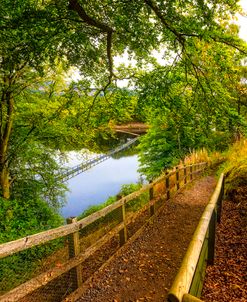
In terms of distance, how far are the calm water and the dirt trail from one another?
21878 millimetres

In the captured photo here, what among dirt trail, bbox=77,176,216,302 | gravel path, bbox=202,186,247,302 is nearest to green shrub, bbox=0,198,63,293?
dirt trail, bbox=77,176,216,302

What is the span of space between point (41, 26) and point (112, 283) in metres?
5.26

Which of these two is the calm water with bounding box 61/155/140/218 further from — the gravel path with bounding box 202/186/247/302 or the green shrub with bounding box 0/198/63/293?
the gravel path with bounding box 202/186/247/302

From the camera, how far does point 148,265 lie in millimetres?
5812

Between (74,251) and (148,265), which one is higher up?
(74,251)

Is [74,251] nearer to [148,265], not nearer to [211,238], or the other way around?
[148,265]

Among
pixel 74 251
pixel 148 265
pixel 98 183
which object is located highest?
pixel 74 251

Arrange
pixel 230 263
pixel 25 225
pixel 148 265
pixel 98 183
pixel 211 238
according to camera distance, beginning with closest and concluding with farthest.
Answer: pixel 211 238
pixel 230 263
pixel 148 265
pixel 25 225
pixel 98 183

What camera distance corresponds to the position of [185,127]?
725cm

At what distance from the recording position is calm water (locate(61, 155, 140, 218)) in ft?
117

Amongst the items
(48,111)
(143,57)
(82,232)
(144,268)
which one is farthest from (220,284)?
(48,111)

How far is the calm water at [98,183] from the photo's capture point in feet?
117

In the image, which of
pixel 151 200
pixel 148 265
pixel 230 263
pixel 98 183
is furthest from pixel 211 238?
pixel 98 183

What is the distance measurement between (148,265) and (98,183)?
129ft
